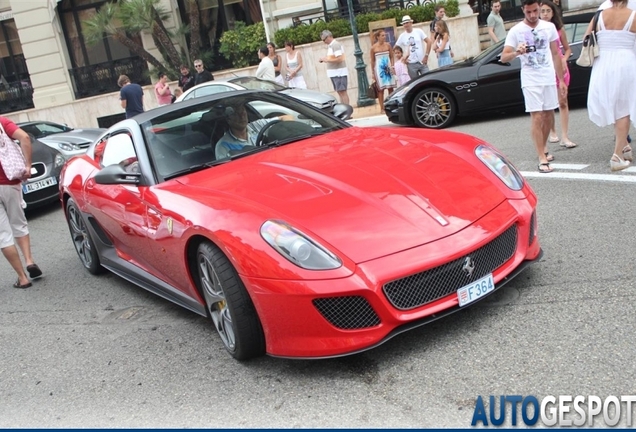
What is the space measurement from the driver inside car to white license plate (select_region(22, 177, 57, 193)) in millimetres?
5936

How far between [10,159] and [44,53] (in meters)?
19.5

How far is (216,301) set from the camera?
13.3 ft

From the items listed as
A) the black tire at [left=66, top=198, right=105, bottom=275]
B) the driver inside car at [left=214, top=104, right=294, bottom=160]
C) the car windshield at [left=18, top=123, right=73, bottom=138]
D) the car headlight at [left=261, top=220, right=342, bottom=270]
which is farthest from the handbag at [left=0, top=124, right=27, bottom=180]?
the car windshield at [left=18, top=123, right=73, bottom=138]

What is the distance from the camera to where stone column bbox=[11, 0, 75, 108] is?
78.2ft

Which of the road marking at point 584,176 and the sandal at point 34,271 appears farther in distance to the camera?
the sandal at point 34,271

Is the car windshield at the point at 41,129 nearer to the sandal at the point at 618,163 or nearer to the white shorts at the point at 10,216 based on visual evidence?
the white shorts at the point at 10,216

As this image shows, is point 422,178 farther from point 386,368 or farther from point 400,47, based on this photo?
point 400,47

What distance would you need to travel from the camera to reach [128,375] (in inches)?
163

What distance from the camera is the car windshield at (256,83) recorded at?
43.8ft

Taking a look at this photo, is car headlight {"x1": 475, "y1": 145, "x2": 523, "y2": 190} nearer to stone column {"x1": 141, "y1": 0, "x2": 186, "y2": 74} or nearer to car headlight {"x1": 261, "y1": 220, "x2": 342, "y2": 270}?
car headlight {"x1": 261, "y1": 220, "x2": 342, "y2": 270}

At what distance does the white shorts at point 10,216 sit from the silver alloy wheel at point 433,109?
6.64 m

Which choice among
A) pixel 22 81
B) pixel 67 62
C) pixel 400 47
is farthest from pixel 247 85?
pixel 22 81

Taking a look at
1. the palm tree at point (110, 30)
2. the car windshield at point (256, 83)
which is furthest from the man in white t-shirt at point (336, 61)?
the palm tree at point (110, 30)

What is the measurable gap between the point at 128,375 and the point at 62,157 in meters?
7.49
